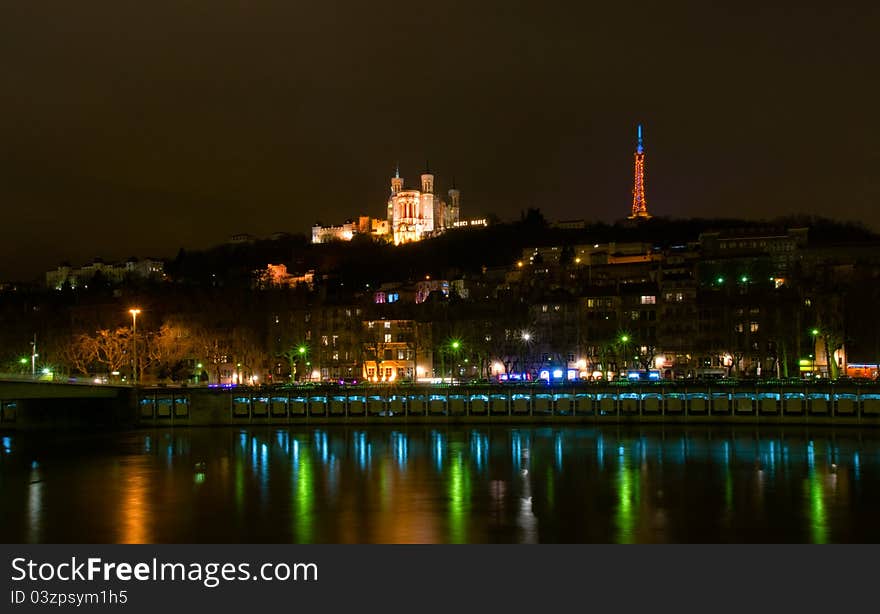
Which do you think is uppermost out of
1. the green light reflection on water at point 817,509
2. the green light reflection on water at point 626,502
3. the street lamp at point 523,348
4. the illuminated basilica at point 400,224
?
the illuminated basilica at point 400,224

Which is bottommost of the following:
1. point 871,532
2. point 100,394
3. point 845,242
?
point 871,532

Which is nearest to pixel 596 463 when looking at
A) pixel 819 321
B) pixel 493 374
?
pixel 819 321

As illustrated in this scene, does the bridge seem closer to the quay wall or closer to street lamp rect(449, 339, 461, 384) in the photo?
the quay wall

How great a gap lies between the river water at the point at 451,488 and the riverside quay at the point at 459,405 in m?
4.13

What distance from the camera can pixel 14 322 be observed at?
9081 cm

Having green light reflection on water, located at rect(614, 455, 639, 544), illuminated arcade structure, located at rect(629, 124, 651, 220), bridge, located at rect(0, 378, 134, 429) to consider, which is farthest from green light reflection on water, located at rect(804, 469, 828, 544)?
illuminated arcade structure, located at rect(629, 124, 651, 220)

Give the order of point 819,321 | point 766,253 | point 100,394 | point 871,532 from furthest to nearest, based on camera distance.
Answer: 1. point 766,253
2. point 819,321
3. point 100,394
4. point 871,532

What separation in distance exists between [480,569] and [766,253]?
86.2 metres

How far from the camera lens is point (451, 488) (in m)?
37.1

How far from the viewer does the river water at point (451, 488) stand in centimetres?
2938

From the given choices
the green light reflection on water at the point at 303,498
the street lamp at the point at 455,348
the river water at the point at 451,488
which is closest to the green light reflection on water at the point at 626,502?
the river water at the point at 451,488

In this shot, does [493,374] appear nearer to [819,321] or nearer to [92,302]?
[819,321]

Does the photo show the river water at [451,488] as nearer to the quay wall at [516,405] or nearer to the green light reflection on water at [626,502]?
the green light reflection on water at [626,502]

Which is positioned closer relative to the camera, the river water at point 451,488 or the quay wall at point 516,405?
the river water at point 451,488
